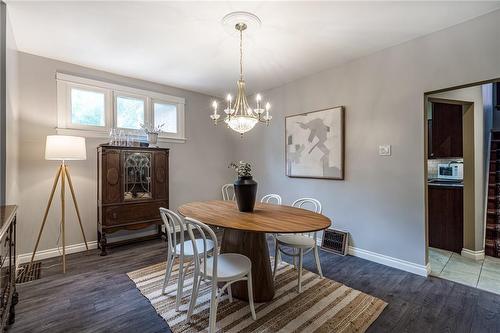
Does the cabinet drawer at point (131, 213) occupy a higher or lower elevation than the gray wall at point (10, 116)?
lower

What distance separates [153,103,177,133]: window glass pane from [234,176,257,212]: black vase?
2.42 m

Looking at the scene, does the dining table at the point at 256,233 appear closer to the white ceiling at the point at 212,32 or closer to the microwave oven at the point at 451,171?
the white ceiling at the point at 212,32

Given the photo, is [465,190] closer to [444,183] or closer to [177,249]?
[444,183]

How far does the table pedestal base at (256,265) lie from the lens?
2.11 m

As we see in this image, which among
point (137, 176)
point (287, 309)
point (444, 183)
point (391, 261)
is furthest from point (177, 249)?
point (444, 183)

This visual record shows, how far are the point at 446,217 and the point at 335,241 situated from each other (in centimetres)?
154

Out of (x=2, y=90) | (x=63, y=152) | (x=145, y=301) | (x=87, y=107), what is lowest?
(x=145, y=301)

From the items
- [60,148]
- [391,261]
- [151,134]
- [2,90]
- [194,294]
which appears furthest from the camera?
[151,134]

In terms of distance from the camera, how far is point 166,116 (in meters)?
4.20

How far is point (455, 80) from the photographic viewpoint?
238 centimetres

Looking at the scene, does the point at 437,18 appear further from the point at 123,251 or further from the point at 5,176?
the point at 123,251

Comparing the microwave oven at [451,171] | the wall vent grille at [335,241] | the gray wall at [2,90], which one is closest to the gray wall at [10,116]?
the gray wall at [2,90]

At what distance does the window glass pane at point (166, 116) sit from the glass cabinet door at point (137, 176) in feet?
2.58

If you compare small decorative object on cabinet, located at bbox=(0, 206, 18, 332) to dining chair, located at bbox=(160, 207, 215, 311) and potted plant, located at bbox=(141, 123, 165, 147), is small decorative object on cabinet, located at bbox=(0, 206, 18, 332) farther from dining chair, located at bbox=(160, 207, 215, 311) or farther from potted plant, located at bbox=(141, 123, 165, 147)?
potted plant, located at bbox=(141, 123, 165, 147)
